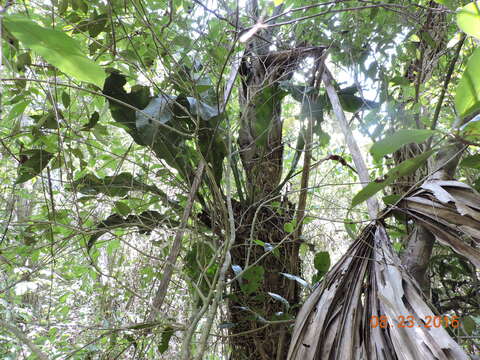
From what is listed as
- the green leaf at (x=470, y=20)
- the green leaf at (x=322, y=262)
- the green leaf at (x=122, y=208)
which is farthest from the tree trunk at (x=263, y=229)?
the green leaf at (x=470, y=20)

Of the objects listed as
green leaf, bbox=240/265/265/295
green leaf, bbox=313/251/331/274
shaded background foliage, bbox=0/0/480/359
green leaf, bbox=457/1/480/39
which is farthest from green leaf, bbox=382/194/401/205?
green leaf, bbox=457/1/480/39

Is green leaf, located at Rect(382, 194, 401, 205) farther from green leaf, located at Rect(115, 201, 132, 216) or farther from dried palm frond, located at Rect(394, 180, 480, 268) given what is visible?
green leaf, located at Rect(115, 201, 132, 216)

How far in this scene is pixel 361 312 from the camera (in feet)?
2.82

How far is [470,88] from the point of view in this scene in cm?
51

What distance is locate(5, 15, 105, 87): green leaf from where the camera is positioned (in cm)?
34

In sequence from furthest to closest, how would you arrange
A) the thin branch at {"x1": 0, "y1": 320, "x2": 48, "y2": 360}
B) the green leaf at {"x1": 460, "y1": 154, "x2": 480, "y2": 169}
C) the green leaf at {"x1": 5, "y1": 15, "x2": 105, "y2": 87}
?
1. the green leaf at {"x1": 460, "y1": 154, "x2": 480, "y2": 169}
2. the thin branch at {"x1": 0, "y1": 320, "x2": 48, "y2": 360}
3. the green leaf at {"x1": 5, "y1": 15, "x2": 105, "y2": 87}

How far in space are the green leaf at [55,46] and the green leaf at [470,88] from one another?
474 millimetres

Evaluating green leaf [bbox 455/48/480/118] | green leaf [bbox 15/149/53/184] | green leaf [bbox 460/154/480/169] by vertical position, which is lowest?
green leaf [bbox 455/48/480/118]

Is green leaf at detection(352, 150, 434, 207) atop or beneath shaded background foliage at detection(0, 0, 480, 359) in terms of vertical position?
beneath

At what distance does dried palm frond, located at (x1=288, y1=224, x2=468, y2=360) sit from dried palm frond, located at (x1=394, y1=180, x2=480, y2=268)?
0.35 ft

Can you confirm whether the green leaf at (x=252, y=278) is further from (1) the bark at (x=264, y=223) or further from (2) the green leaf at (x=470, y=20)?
(2) the green leaf at (x=470, y=20)

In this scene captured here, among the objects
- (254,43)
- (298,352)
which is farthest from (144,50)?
(298,352)

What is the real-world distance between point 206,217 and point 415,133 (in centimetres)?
97

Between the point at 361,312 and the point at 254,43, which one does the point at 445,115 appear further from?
the point at 361,312
